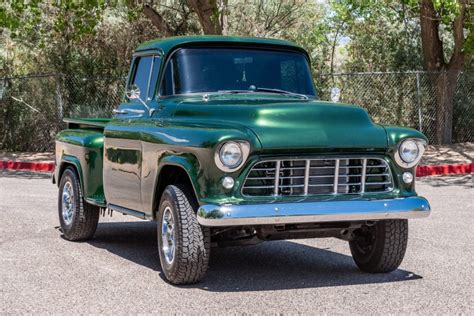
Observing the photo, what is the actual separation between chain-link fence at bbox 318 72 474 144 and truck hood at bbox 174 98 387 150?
16796 mm

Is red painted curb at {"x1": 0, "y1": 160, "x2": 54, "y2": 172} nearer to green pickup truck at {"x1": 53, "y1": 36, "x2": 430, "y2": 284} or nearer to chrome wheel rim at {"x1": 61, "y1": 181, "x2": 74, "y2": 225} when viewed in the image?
chrome wheel rim at {"x1": 61, "y1": 181, "x2": 74, "y2": 225}

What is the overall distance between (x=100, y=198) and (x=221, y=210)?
2889 mm

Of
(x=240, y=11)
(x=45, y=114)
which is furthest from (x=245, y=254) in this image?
(x=240, y=11)

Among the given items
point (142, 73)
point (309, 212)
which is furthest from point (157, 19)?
point (309, 212)

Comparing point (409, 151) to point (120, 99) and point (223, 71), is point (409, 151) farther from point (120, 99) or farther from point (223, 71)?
point (120, 99)

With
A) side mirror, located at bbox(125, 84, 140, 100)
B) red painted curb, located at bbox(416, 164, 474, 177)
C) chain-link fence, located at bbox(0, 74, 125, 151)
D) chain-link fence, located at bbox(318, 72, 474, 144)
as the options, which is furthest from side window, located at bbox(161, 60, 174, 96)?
chain-link fence, located at bbox(0, 74, 125, 151)

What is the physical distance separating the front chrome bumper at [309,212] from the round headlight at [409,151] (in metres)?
0.31

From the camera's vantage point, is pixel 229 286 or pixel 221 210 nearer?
pixel 221 210

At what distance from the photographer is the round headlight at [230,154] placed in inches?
285

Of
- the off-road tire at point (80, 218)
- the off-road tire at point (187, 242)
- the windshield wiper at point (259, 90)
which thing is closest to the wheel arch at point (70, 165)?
the off-road tire at point (80, 218)

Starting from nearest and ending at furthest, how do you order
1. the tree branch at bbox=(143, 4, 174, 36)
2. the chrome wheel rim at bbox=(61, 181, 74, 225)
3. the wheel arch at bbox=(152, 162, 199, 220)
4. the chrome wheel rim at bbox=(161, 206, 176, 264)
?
1. the chrome wheel rim at bbox=(161, 206, 176, 264)
2. the wheel arch at bbox=(152, 162, 199, 220)
3. the chrome wheel rim at bbox=(61, 181, 74, 225)
4. the tree branch at bbox=(143, 4, 174, 36)

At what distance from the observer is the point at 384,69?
28.1 meters

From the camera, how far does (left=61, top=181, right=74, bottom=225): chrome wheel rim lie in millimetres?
10398

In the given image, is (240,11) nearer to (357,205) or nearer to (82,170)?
(82,170)
